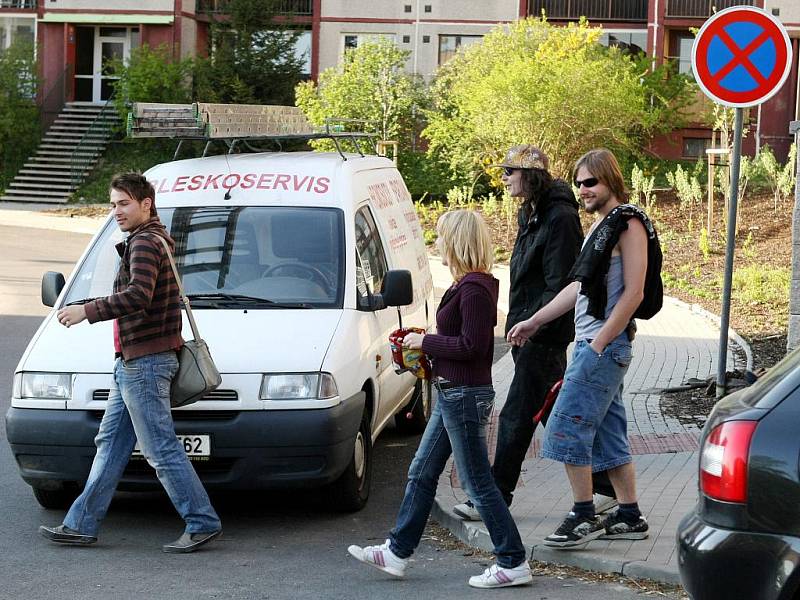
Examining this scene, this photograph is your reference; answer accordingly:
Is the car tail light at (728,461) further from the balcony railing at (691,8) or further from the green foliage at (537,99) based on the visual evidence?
the balcony railing at (691,8)

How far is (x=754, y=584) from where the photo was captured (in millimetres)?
3982

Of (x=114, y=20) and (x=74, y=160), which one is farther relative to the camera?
(x=114, y=20)

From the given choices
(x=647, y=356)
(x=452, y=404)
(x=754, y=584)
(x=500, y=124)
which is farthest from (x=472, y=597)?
(x=500, y=124)

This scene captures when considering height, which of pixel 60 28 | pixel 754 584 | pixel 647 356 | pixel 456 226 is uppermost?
pixel 60 28

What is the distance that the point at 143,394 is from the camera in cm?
640

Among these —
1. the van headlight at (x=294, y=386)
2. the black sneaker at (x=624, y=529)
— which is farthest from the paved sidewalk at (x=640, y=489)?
the van headlight at (x=294, y=386)

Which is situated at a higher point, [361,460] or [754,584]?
[754,584]

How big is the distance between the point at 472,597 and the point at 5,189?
31.8 metres

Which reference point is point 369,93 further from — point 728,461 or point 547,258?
point 728,461

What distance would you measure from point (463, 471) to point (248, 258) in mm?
2535

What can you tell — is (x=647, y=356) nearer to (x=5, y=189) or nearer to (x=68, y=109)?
(x=5, y=189)

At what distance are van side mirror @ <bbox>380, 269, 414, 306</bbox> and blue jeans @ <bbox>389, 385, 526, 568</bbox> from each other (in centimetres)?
141

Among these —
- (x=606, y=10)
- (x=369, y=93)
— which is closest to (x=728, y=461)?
(x=369, y=93)

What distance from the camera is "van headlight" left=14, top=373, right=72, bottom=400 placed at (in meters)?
6.79
